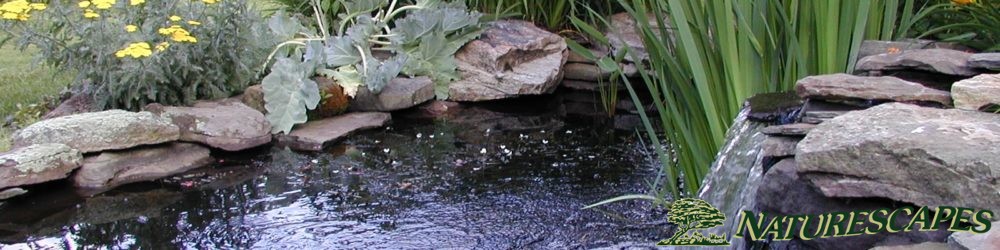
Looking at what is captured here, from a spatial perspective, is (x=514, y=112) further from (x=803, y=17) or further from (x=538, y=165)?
(x=803, y=17)

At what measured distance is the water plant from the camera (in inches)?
108

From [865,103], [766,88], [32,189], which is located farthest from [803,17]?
[32,189]

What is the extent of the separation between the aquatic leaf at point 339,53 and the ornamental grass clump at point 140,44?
739 mm

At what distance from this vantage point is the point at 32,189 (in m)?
4.42

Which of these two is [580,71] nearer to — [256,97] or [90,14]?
[256,97]

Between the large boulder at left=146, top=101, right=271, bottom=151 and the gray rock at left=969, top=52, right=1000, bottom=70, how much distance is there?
12.2 ft

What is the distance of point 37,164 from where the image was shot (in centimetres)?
441

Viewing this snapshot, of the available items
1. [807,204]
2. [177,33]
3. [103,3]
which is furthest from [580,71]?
[807,204]

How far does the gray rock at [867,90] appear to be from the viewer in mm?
2287

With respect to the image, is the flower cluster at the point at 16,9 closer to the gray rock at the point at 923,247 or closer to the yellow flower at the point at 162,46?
the yellow flower at the point at 162,46

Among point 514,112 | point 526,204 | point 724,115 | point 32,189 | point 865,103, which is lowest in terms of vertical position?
point 514,112

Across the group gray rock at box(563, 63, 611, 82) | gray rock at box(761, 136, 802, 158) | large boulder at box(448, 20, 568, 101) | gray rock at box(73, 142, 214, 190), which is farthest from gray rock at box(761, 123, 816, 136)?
gray rock at box(563, 63, 611, 82)

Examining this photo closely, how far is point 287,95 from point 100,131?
44.8 inches

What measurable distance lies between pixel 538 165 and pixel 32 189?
94.1 inches
